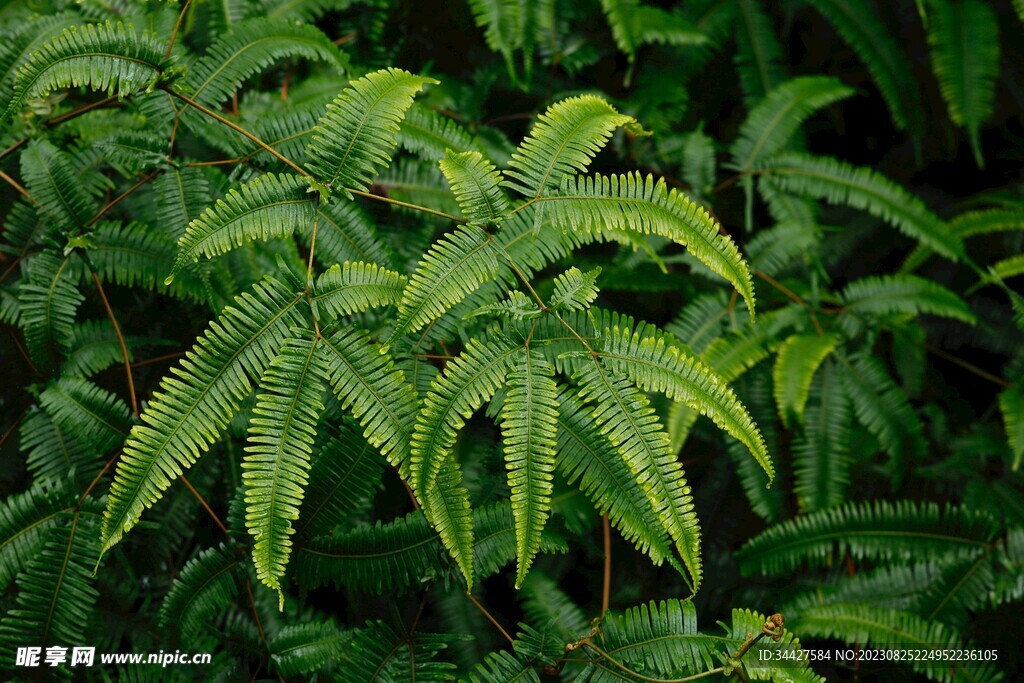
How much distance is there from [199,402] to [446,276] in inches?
23.8

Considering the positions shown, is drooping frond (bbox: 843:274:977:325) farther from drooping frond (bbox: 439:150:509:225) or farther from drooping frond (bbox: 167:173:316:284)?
drooping frond (bbox: 167:173:316:284)

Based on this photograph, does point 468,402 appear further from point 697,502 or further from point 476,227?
point 697,502

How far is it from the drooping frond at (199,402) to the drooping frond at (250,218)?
135 millimetres

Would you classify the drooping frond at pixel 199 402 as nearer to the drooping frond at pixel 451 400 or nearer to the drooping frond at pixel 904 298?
the drooping frond at pixel 451 400

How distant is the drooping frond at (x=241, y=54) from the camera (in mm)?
2037

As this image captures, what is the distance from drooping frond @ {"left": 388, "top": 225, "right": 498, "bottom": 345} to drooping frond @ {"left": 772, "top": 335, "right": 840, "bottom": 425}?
1370 mm

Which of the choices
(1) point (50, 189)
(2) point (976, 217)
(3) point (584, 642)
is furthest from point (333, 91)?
(2) point (976, 217)

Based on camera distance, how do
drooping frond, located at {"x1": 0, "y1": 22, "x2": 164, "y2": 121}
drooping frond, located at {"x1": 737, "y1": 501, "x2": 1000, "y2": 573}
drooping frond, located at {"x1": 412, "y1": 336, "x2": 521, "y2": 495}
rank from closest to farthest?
drooping frond, located at {"x1": 412, "y1": 336, "x2": 521, "y2": 495} → drooping frond, located at {"x1": 0, "y1": 22, "x2": 164, "y2": 121} → drooping frond, located at {"x1": 737, "y1": 501, "x2": 1000, "y2": 573}

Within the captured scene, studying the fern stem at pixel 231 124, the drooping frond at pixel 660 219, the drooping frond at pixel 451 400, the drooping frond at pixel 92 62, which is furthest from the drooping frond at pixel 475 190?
the drooping frond at pixel 92 62

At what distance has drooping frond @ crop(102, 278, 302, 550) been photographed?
150 cm

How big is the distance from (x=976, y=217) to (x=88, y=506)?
11.3ft

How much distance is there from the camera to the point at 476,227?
1662 mm

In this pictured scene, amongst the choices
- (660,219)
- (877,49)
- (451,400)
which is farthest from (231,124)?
(877,49)

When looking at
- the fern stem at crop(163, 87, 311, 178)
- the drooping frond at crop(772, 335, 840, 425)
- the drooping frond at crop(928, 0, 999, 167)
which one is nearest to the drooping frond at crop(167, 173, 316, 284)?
the fern stem at crop(163, 87, 311, 178)
